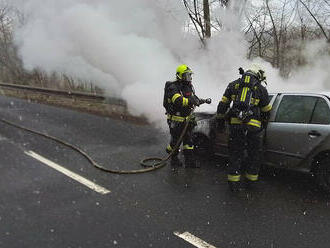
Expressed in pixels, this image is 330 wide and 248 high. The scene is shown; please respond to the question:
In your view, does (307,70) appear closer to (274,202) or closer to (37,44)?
(274,202)

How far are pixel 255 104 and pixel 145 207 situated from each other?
2025 mm

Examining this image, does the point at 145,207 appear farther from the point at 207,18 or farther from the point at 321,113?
the point at 207,18

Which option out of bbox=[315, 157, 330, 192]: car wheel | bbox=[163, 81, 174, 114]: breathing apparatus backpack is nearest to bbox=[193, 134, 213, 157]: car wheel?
bbox=[163, 81, 174, 114]: breathing apparatus backpack

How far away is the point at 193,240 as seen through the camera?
3.37 m

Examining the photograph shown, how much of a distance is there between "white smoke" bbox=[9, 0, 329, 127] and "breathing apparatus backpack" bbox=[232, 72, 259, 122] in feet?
13.8

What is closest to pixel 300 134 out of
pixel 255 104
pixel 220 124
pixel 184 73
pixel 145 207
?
pixel 255 104

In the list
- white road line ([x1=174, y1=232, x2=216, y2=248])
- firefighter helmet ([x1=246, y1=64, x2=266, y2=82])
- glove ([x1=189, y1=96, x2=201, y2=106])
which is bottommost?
white road line ([x1=174, y1=232, x2=216, y2=248])

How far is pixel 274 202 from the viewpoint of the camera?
166 inches

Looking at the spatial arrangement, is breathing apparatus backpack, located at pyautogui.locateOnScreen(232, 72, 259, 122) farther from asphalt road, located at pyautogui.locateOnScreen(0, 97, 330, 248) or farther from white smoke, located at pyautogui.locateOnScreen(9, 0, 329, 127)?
white smoke, located at pyautogui.locateOnScreen(9, 0, 329, 127)

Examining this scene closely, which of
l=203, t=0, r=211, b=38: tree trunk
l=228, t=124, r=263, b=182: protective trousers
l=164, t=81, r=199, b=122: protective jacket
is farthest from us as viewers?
l=203, t=0, r=211, b=38: tree trunk

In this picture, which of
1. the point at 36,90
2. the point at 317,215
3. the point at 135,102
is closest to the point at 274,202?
the point at 317,215

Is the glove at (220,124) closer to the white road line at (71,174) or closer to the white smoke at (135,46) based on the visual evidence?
the white road line at (71,174)

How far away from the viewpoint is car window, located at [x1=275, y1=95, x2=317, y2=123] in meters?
4.46

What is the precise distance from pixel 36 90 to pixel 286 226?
13995 millimetres
